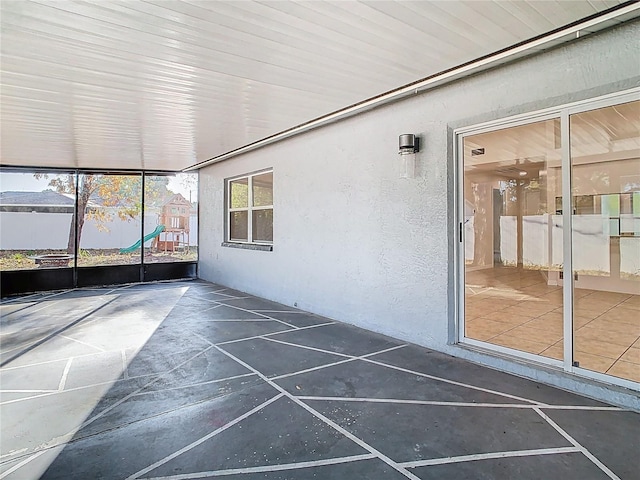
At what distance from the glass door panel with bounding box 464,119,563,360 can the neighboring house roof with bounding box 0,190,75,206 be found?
8.15 meters

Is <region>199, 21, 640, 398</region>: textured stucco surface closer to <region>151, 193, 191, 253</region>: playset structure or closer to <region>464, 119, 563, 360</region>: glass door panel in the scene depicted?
<region>464, 119, 563, 360</region>: glass door panel

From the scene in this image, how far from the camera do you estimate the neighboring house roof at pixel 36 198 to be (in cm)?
753

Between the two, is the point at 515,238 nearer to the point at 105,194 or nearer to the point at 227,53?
the point at 227,53

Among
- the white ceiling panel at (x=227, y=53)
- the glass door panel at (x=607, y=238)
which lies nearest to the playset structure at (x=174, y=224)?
the white ceiling panel at (x=227, y=53)

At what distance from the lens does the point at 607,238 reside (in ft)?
13.1

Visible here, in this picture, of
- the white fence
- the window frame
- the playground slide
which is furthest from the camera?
the playground slide

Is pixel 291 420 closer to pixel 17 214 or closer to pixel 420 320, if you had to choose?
pixel 420 320

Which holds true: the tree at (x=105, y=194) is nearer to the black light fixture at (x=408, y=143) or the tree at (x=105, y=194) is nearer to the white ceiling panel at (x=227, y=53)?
the white ceiling panel at (x=227, y=53)

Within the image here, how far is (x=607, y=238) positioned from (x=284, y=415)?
3844mm

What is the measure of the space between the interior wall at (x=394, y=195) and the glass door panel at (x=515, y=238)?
0.34m

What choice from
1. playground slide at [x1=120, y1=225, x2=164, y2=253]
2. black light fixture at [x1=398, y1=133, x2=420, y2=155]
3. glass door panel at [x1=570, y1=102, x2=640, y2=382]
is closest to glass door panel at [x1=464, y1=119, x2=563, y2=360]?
glass door panel at [x1=570, y1=102, x2=640, y2=382]

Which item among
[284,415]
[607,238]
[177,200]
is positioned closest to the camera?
[284,415]

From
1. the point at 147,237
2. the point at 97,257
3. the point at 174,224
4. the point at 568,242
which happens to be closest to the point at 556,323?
the point at 568,242

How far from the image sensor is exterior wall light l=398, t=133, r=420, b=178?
3758 millimetres
